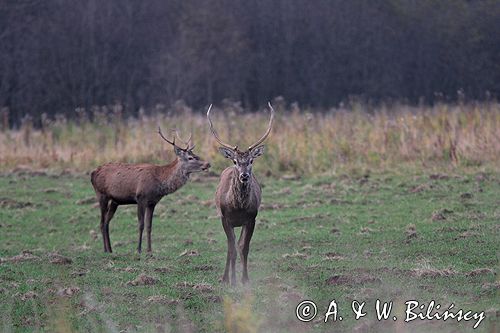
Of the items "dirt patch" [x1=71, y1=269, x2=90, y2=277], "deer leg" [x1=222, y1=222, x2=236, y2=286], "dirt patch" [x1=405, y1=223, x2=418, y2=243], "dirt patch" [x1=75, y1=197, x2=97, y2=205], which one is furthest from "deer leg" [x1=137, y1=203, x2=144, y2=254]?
"dirt patch" [x1=75, y1=197, x2=97, y2=205]

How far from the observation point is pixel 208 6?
32344 mm

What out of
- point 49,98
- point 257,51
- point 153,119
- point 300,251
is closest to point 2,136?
point 153,119

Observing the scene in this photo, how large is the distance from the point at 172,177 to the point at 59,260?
2.67 m

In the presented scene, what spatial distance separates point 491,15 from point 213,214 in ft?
52.8

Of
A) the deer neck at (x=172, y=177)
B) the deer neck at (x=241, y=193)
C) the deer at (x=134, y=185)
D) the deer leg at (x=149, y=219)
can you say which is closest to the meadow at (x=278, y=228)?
the deer leg at (x=149, y=219)

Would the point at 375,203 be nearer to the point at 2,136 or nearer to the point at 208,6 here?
the point at 2,136

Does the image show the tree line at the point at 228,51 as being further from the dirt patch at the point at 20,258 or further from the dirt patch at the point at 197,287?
the dirt patch at the point at 197,287

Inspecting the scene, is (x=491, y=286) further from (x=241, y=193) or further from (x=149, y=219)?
(x=149, y=219)

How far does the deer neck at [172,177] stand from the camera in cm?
1295

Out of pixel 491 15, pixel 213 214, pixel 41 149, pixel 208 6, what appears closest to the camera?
pixel 213 214

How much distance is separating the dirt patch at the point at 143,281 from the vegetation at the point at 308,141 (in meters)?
8.14

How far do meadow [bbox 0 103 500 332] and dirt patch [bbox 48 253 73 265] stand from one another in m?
0.03

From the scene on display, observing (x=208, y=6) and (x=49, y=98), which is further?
(x=208, y=6)

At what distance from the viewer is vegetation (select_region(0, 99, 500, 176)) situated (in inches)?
688
